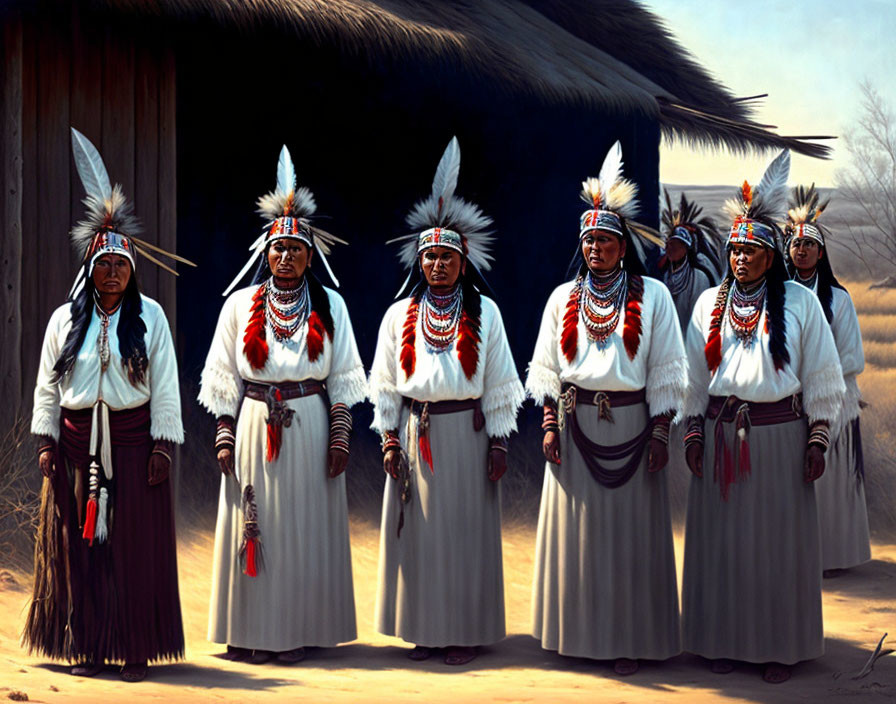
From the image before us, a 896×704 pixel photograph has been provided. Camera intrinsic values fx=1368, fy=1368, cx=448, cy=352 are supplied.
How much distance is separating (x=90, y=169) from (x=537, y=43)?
5.15 m

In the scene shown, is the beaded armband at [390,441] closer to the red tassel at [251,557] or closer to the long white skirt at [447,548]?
the long white skirt at [447,548]

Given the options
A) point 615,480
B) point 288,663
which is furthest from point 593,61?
point 288,663

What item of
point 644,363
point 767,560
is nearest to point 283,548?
point 644,363

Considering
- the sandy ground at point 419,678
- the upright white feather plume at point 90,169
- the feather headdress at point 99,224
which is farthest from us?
the upright white feather plume at point 90,169

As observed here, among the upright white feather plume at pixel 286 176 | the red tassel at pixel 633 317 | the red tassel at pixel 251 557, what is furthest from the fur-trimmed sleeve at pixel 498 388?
the red tassel at pixel 251 557

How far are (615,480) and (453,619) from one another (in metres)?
0.99

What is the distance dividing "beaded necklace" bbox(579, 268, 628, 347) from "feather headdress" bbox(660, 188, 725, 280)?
3.42m

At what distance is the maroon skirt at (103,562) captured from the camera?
19.2 ft

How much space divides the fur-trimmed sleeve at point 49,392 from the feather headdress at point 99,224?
0.68 ft

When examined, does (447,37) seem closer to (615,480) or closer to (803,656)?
(615,480)

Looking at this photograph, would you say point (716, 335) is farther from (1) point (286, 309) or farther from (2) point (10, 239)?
(2) point (10, 239)

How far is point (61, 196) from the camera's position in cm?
769

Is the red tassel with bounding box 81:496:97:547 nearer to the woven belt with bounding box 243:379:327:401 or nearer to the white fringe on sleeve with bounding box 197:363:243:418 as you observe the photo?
the white fringe on sleeve with bounding box 197:363:243:418

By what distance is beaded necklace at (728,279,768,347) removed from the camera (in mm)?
6199
